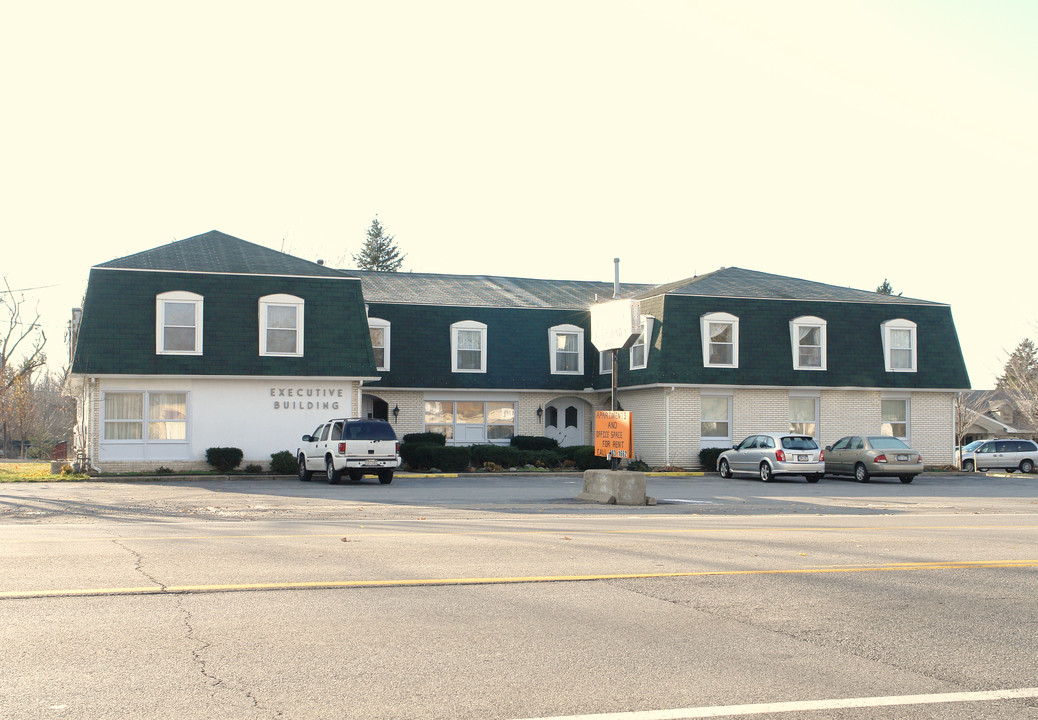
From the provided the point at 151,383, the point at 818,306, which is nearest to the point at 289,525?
the point at 151,383

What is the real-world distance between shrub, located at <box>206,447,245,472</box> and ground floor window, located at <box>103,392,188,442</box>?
1532 mm

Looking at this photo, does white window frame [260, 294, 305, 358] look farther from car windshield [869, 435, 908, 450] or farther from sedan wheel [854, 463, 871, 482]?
car windshield [869, 435, 908, 450]

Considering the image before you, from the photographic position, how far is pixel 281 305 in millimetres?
32188

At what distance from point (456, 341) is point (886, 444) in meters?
16.4

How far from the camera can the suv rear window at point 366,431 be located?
86.1 feet

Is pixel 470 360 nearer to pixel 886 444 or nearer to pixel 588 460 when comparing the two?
pixel 588 460

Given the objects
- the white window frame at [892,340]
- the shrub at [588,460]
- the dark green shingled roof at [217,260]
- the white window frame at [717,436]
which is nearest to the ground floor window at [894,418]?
the white window frame at [892,340]

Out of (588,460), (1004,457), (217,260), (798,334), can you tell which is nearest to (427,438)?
(588,460)

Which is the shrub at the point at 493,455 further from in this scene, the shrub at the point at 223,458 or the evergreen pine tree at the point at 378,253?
the evergreen pine tree at the point at 378,253

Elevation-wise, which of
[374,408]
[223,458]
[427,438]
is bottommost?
[223,458]

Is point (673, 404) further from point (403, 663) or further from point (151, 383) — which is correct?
point (403, 663)

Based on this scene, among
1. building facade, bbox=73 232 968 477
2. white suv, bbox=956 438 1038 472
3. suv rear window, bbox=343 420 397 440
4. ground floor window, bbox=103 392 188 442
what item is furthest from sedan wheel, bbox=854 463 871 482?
ground floor window, bbox=103 392 188 442

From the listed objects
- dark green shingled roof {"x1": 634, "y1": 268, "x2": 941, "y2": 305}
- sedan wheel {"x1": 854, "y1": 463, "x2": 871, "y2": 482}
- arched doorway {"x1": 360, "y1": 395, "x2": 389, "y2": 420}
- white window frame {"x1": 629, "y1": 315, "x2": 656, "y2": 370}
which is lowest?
sedan wheel {"x1": 854, "y1": 463, "x2": 871, "y2": 482}

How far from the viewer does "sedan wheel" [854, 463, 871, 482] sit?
30766mm
